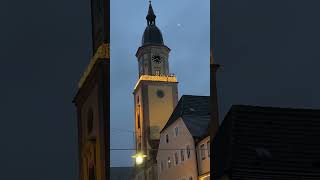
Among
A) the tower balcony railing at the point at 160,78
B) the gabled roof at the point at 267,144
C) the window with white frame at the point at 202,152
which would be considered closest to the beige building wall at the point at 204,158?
the window with white frame at the point at 202,152

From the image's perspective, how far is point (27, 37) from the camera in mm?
5305

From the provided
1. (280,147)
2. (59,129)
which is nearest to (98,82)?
(59,129)

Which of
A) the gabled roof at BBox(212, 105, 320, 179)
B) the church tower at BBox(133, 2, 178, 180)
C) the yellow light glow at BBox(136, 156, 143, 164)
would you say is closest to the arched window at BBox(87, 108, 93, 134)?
the church tower at BBox(133, 2, 178, 180)

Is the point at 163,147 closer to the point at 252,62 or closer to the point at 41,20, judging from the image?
the point at 252,62

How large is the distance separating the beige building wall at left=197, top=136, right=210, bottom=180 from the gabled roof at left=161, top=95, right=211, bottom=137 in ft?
0.81

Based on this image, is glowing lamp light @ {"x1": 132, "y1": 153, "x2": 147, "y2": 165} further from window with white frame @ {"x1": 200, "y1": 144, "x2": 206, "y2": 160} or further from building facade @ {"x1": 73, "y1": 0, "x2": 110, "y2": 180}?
window with white frame @ {"x1": 200, "y1": 144, "x2": 206, "y2": 160}

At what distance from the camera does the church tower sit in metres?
6.41

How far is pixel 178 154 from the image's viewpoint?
9789mm

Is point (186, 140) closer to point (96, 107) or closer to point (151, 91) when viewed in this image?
point (151, 91)

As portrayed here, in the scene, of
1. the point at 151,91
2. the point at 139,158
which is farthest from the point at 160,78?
the point at 139,158

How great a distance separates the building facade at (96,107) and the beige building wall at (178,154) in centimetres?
172

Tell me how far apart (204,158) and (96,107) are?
18.1 ft

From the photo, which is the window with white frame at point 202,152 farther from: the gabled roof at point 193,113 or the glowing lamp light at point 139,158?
the glowing lamp light at point 139,158

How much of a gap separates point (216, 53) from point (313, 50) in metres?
1.49
